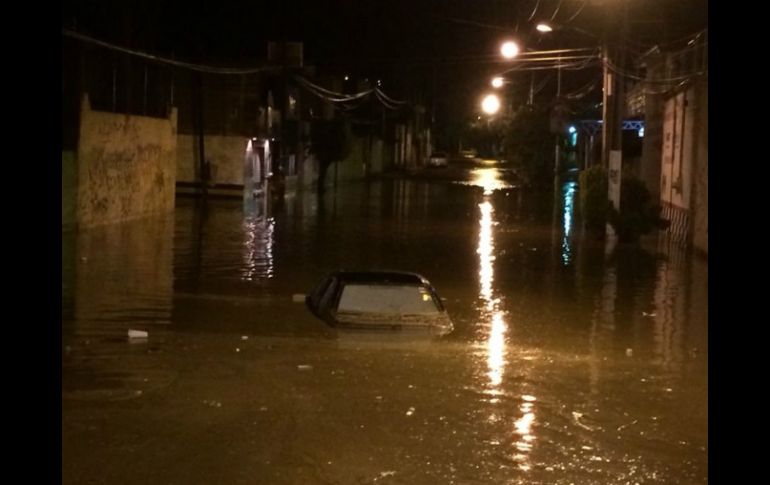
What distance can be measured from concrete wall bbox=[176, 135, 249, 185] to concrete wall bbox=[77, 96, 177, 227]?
9.46 meters

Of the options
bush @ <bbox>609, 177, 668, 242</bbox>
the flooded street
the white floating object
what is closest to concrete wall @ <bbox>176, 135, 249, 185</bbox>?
bush @ <bbox>609, 177, 668, 242</bbox>

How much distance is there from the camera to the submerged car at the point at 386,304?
15445mm

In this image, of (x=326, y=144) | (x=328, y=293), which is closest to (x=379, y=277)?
(x=328, y=293)

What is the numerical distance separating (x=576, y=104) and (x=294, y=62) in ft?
50.8

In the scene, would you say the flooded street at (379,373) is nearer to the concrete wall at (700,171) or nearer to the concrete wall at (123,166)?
the concrete wall at (700,171)

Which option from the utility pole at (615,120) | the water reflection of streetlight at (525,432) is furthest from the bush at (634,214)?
the water reflection of streetlight at (525,432)

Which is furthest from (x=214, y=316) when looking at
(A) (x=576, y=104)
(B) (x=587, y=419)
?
(A) (x=576, y=104)

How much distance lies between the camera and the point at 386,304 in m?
15.7

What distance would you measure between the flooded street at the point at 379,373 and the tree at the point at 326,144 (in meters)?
32.9

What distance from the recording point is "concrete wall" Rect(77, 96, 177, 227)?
3011cm

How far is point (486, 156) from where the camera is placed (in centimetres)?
16900

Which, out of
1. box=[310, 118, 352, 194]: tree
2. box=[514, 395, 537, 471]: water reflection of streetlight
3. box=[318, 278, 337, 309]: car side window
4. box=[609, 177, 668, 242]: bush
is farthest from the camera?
box=[310, 118, 352, 194]: tree

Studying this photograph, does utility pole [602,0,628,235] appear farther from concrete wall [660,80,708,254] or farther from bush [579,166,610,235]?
concrete wall [660,80,708,254]

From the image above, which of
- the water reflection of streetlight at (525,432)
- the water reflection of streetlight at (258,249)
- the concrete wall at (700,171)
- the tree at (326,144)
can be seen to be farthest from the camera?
the tree at (326,144)
